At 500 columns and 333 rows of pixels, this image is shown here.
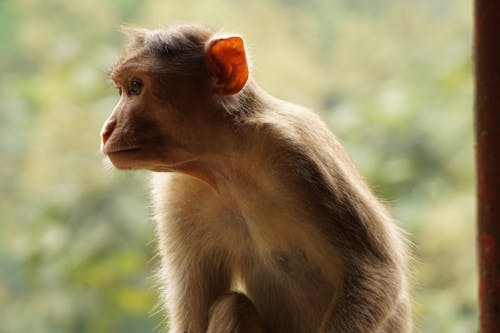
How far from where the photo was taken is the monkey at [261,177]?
2.35m

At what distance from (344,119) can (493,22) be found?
3.66 m

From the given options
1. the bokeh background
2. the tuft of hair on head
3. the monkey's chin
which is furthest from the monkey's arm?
the bokeh background

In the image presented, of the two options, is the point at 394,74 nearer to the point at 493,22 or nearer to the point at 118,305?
the point at 118,305

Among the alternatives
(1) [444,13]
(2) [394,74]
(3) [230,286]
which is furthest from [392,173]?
(3) [230,286]

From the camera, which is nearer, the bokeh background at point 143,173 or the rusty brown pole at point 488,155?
the rusty brown pole at point 488,155

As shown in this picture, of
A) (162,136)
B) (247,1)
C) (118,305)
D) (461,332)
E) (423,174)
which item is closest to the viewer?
(162,136)

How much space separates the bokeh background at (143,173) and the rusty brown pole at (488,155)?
2713 millimetres

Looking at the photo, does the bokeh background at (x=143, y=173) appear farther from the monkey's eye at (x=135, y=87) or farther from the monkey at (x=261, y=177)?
the monkey's eye at (x=135, y=87)

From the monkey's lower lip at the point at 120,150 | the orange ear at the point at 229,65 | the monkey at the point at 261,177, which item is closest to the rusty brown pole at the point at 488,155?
the monkey at the point at 261,177

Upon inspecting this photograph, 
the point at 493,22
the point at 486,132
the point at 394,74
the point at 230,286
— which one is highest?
the point at 394,74

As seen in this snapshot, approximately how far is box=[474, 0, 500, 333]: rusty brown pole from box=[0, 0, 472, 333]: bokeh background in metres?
2.71

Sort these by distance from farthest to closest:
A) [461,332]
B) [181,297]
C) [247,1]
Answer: [247,1], [461,332], [181,297]

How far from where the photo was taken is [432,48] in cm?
562

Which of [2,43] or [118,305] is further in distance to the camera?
[2,43]
